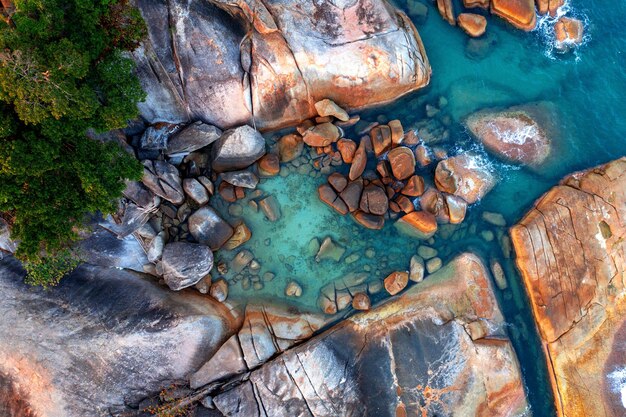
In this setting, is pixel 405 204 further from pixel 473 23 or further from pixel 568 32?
pixel 568 32

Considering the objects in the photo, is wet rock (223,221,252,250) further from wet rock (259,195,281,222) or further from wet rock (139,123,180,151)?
wet rock (139,123,180,151)

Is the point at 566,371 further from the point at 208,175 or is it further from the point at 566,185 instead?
the point at 208,175

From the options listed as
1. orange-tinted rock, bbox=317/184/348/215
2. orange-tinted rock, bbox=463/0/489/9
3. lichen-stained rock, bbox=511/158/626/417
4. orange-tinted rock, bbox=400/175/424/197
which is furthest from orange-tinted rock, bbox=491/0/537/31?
orange-tinted rock, bbox=317/184/348/215

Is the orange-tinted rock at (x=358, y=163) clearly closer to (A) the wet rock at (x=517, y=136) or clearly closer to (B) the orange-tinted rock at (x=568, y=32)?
(A) the wet rock at (x=517, y=136)

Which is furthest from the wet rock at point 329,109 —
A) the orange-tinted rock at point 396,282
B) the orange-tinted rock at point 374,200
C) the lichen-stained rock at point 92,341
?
the lichen-stained rock at point 92,341

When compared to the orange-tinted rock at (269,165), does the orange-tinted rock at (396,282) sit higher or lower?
lower
